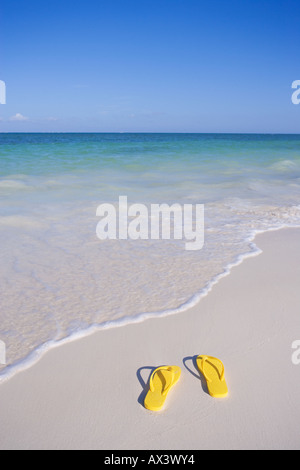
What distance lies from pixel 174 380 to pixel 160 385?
111 mm

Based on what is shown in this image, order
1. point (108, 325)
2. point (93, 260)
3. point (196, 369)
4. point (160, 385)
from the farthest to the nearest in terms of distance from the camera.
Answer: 1. point (93, 260)
2. point (108, 325)
3. point (196, 369)
4. point (160, 385)

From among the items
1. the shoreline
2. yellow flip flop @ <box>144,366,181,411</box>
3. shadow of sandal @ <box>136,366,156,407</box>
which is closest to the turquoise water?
the shoreline

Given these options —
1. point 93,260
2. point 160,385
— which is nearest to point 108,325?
point 160,385

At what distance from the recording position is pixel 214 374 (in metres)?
2.30

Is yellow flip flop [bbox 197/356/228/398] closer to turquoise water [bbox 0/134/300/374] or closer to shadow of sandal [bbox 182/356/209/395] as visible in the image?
shadow of sandal [bbox 182/356/209/395]

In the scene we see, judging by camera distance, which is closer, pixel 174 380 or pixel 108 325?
pixel 174 380

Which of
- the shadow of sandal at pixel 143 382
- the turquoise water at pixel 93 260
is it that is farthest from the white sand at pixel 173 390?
the turquoise water at pixel 93 260

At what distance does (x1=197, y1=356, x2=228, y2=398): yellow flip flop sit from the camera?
2.21 m

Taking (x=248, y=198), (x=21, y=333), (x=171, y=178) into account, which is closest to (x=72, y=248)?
(x=21, y=333)

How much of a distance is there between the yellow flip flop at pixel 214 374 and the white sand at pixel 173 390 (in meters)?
0.05

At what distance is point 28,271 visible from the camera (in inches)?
151

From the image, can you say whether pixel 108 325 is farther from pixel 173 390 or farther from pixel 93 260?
pixel 93 260

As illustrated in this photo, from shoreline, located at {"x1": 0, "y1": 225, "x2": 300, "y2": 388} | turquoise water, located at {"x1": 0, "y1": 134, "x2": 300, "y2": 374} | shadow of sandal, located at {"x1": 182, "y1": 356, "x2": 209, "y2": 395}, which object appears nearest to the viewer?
shadow of sandal, located at {"x1": 182, "y1": 356, "x2": 209, "y2": 395}
